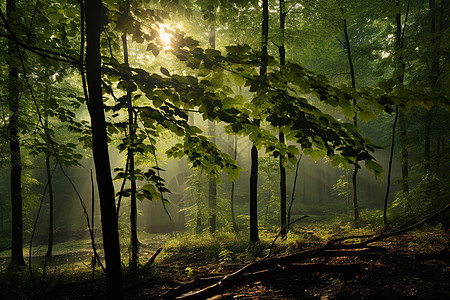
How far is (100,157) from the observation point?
2.10 metres

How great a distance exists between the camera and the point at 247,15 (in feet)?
29.5

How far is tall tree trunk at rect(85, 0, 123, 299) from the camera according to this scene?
6.78 feet

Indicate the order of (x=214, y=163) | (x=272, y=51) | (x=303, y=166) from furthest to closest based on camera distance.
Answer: (x=303, y=166)
(x=272, y=51)
(x=214, y=163)

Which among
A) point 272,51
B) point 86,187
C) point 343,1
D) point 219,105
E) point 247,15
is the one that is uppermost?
point 343,1

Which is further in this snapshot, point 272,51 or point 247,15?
point 272,51

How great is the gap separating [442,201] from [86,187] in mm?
36764

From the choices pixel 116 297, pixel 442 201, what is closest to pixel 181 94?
pixel 116 297

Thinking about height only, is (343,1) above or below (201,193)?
above

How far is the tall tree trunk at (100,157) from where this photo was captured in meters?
2.07

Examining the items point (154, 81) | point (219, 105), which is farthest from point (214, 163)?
point (154, 81)

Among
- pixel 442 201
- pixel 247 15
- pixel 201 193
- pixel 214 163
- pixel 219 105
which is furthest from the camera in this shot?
pixel 201 193

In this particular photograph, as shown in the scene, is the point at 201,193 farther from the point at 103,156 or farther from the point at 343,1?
the point at 103,156

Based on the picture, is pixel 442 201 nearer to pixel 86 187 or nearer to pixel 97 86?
pixel 97 86

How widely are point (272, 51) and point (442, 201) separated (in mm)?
7939
